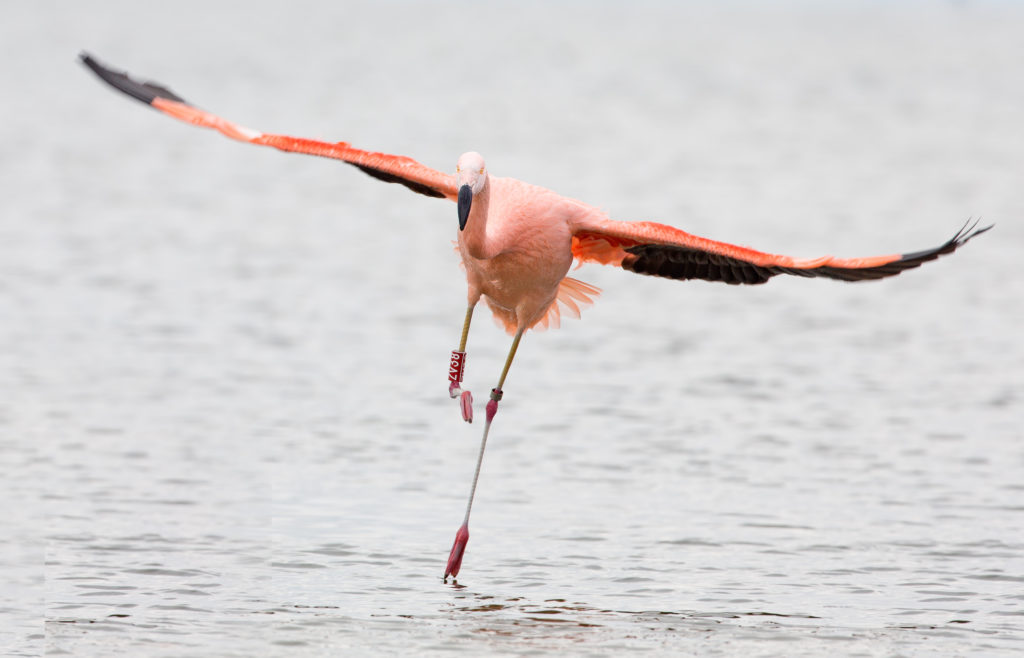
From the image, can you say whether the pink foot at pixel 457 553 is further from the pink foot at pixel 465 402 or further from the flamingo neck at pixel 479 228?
the flamingo neck at pixel 479 228

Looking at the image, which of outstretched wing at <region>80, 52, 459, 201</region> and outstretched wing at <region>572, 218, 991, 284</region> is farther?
outstretched wing at <region>80, 52, 459, 201</region>

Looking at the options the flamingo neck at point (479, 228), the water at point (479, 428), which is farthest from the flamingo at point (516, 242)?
the water at point (479, 428)

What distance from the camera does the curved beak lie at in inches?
433

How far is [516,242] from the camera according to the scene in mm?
12305

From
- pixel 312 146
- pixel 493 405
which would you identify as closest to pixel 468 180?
→ pixel 312 146

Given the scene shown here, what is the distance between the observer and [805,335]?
2219 cm

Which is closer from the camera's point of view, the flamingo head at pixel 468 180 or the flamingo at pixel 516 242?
the flamingo head at pixel 468 180

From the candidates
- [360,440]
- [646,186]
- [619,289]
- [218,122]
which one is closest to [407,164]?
[218,122]

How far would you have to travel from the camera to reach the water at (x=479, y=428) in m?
11.4

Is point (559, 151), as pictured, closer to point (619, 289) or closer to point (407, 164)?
point (619, 289)

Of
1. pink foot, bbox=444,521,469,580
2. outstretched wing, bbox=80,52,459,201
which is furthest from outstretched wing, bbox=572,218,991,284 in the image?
pink foot, bbox=444,521,469,580

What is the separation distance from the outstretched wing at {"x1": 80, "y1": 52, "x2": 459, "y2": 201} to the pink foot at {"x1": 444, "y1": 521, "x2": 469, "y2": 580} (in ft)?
8.35

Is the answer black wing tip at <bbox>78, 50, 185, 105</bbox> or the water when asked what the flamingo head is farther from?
black wing tip at <bbox>78, 50, 185, 105</bbox>

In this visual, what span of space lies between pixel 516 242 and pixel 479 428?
4.64m
